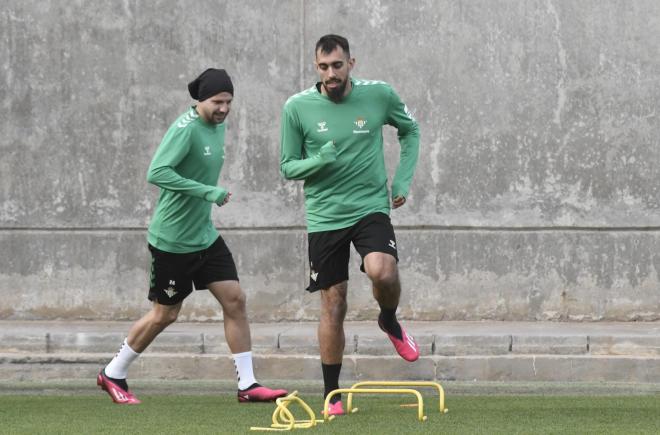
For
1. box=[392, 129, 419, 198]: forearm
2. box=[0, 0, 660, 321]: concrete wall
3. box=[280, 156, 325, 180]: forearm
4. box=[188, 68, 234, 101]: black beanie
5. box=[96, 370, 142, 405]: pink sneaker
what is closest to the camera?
box=[280, 156, 325, 180]: forearm

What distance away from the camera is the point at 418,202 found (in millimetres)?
13180

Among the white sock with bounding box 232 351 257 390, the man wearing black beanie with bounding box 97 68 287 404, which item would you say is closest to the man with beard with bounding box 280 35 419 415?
the man wearing black beanie with bounding box 97 68 287 404

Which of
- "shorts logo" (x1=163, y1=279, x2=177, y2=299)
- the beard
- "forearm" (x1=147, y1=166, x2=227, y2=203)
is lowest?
"shorts logo" (x1=163, y1=279, x2=177, y2=299)

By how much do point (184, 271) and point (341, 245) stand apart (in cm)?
117

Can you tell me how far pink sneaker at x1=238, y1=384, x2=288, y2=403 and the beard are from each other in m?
1.79

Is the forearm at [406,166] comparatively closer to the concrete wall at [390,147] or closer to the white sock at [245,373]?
the white sock at [245,373]

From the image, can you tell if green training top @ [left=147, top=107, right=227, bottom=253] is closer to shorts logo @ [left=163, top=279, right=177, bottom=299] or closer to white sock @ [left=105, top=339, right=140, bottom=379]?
shorts logo @ [left=163, top=279, right=177, bottom=299]

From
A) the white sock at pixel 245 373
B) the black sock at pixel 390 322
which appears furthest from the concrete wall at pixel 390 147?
the black sock at pixel 390 322

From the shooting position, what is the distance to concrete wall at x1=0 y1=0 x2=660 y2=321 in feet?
42.7

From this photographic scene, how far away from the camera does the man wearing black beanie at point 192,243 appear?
8.73 meters

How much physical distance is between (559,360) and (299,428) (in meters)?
3.66

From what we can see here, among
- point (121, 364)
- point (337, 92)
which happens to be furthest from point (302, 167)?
point (121, 364)

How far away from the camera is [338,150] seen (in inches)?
323

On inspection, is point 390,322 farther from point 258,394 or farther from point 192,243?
point 192,243
